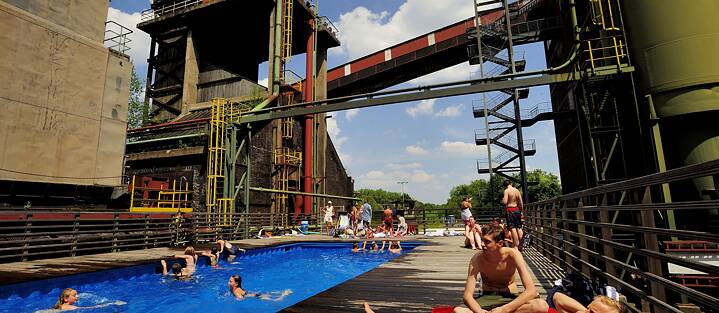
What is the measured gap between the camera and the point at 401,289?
552 cm

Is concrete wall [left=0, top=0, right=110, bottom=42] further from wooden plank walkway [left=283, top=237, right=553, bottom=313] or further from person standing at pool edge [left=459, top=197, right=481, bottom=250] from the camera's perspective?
person standing at pool edge [left=459, top=197, right=481, bottom=250]

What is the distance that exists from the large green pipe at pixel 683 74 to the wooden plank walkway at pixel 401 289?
6.93m

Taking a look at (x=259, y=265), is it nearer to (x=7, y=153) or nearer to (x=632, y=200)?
(x=7, y=153)

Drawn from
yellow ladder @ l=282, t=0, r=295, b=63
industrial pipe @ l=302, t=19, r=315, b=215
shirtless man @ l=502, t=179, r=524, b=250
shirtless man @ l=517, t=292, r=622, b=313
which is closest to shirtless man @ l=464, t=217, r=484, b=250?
shirtless man @ l=502, t=179, r=524, b=250

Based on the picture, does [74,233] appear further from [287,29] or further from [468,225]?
[287,29]

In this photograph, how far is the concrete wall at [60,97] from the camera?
11883 mm

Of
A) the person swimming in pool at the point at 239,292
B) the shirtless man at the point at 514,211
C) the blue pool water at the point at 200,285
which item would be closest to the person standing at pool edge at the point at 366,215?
the blue pool water at the point at 200,285

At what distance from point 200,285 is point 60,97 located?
32.3 ft

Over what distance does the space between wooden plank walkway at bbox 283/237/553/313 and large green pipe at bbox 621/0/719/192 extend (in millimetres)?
6933

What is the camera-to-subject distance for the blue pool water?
6.65 m

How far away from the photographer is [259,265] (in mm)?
12203

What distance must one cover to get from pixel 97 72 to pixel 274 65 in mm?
10367

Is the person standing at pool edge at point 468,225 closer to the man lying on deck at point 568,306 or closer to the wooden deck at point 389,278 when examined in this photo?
the wooden deck at point 389,278

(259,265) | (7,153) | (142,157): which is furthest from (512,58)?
(7,153)
